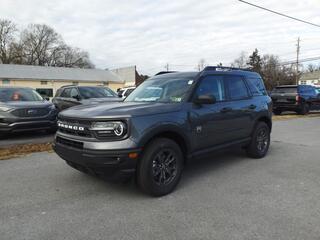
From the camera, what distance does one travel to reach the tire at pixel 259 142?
6227 millimetres

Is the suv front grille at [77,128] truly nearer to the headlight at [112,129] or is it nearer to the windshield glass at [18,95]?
the headlight at [112,129]

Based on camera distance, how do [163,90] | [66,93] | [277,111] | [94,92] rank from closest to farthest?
1. [163,90]
2. [94,92]
3. [66,93]
4. [277,111]

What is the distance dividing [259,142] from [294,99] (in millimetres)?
11553

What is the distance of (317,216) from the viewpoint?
3492 mm

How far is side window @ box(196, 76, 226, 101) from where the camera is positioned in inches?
194

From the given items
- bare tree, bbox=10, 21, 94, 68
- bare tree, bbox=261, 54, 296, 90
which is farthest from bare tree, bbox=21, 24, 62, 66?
bare tree, bbox=261, 54, 296, 90

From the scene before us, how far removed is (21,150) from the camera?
698cm

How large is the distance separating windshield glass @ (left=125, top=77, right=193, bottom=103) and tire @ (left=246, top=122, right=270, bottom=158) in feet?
7.47

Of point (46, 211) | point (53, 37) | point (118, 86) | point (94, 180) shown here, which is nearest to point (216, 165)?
point (94, 180)

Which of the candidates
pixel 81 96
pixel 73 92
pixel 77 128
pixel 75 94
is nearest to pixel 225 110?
pixel 77 128

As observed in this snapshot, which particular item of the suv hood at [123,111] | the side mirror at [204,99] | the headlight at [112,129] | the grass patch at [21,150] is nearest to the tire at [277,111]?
the grass patch at [21,150]

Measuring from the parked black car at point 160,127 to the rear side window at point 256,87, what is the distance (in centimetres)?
27

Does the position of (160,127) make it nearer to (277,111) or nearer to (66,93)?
(66,93)

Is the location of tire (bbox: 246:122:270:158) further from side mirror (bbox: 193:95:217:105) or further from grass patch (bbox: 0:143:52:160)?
grass patch (bbox: 0:143:52:160)
